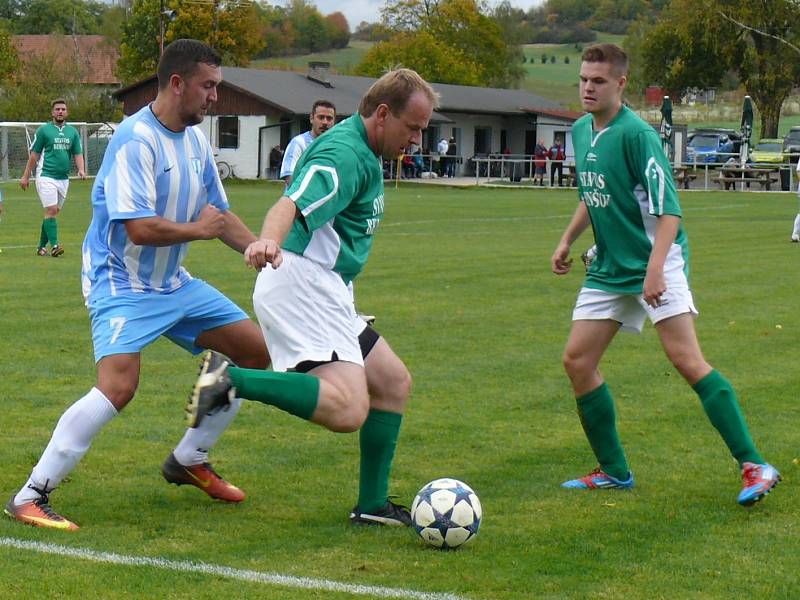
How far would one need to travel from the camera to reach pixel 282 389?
5039 mm

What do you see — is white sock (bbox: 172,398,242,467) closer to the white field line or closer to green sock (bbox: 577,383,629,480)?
the white field line

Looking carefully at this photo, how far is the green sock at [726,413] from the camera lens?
598cm

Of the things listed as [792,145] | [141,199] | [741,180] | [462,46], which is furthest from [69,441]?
[462,46]

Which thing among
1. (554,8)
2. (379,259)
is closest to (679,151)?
(379,259)

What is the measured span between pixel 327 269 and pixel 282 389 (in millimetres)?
577

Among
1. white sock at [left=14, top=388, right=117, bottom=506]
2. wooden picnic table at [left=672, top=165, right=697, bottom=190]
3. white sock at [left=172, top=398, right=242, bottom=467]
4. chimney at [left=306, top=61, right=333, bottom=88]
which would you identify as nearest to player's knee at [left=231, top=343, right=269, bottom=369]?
white sock at [left=172, top=398, right=242, bottom=467]

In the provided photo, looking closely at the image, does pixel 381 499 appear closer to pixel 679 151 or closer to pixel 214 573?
pixel 214 573

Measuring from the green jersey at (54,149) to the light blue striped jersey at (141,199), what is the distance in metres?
13.3

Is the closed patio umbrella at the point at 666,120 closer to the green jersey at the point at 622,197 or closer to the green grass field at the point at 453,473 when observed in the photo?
the green grass field at the point at 453,473

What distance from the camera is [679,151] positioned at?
5112 centimetres

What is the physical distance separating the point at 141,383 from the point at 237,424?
1452mm

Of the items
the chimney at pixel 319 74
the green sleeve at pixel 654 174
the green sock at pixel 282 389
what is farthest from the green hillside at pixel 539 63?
the green sock at pixel 282 389

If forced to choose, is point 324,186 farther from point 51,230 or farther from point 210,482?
point 51,230

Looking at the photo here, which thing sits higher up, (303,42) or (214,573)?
(303,42)
